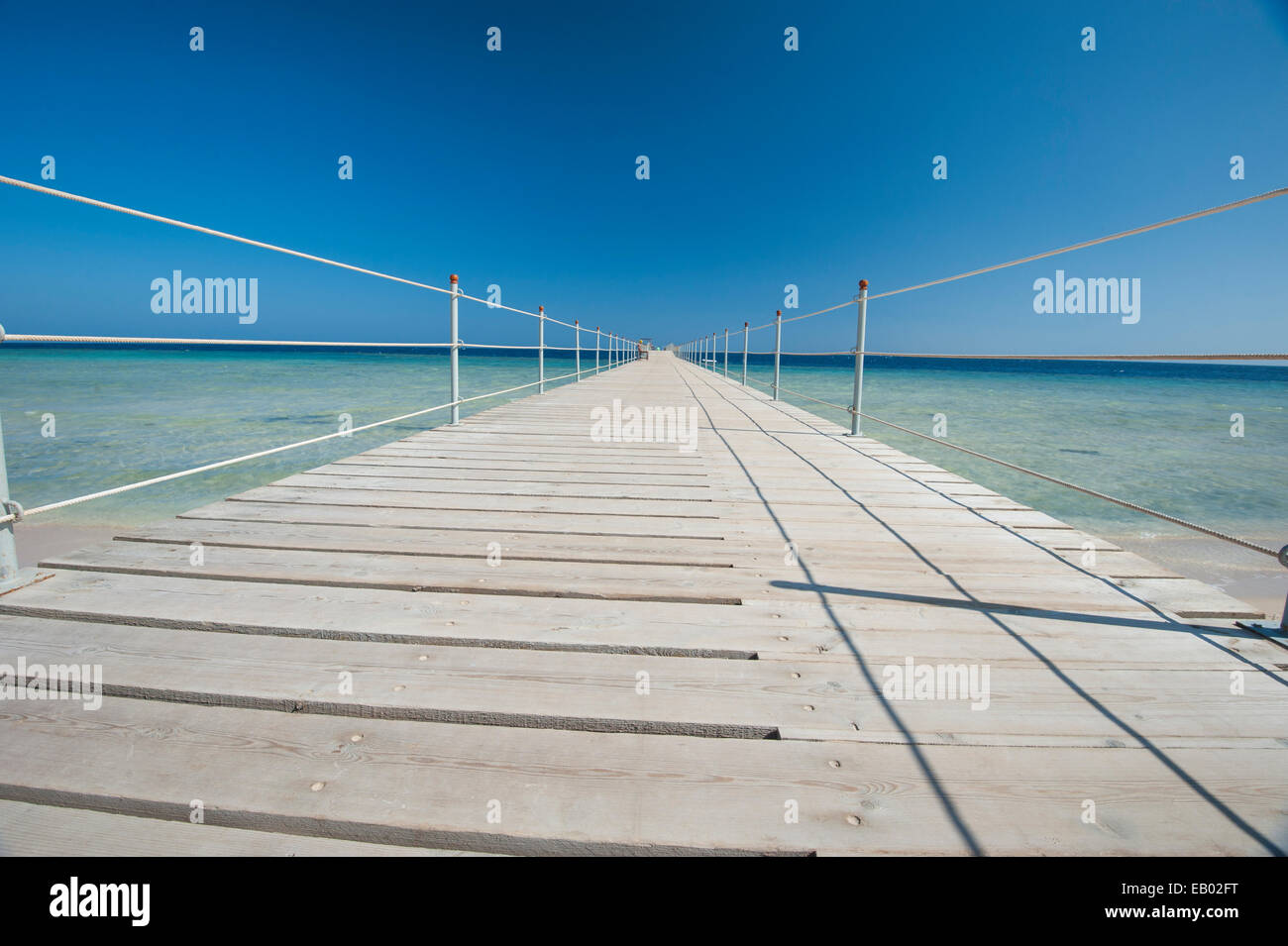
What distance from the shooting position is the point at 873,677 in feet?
3.27

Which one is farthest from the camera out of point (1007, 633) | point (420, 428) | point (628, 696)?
point (420, 428)

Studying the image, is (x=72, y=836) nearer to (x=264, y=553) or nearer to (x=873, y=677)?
(x=264, y=553)

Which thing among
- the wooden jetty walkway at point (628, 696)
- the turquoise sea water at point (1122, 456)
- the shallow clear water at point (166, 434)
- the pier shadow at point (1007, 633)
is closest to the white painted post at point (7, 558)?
the wooden jetty walkway at point (628, 696)

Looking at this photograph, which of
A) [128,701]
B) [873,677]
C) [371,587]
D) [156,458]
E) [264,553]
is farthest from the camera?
[156,458]

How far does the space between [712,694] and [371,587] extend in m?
0.81

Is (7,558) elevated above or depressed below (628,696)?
above

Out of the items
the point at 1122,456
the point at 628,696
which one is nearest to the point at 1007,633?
the point at 628,696

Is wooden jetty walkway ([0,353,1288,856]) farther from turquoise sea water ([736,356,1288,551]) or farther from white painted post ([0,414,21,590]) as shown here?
turquoise sea water ([736,356,1288,551])

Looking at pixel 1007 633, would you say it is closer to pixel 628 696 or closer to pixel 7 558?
pixel 628 696

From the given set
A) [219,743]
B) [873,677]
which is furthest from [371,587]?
[873,677]

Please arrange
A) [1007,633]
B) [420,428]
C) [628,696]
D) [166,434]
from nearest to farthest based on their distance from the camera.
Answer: [628,696] < [1007,633] < [166,434] < [420,428]

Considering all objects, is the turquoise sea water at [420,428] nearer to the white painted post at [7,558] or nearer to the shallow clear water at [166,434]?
the shallow clear water at [166,434]

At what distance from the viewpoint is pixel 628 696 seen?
0.92 meters

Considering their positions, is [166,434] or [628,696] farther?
[166,434]
